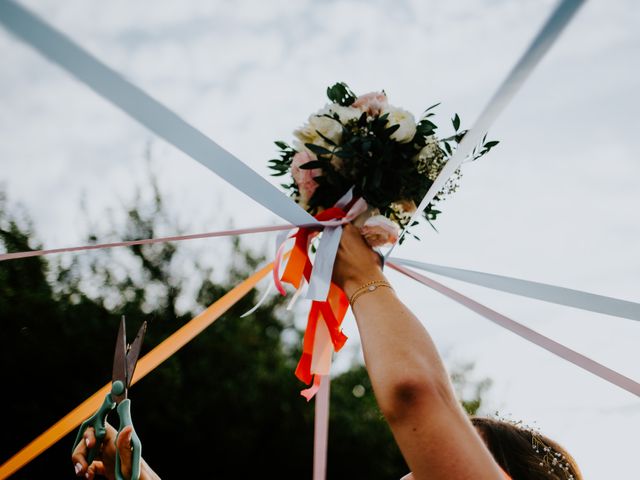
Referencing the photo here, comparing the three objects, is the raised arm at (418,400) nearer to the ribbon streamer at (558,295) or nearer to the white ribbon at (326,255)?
the white ribbon at (326,255)

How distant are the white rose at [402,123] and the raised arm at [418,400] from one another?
851mm

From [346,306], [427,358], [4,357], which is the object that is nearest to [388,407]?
[427,358]

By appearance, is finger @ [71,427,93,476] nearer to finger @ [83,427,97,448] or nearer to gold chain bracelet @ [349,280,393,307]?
finger @ [83,427,97,448]

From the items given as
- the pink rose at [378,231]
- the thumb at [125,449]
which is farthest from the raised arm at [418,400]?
the thumb at [125,449]

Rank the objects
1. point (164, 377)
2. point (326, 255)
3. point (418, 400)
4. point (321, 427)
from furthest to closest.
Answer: point (164, 377)
point (321, 427)
point (326, 255)
point (418, 400)

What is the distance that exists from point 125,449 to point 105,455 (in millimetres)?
137

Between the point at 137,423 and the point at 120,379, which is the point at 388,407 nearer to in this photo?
A: the point at 120,379

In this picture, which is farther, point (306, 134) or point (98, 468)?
point (306, 134)

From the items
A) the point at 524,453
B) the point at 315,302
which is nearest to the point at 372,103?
the point at 315,302

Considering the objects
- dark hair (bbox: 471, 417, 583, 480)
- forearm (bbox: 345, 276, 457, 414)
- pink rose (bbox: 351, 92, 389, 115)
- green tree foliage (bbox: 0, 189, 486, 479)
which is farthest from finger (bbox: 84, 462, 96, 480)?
green tree foliage (bbox: 0, 189, 486, 479)

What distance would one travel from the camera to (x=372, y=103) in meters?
2.39

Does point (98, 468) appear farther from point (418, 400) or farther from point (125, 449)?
point (418, 400)

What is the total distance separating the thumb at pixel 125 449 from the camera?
1790 mm

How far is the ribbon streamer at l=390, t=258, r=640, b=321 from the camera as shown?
79.8 inches
